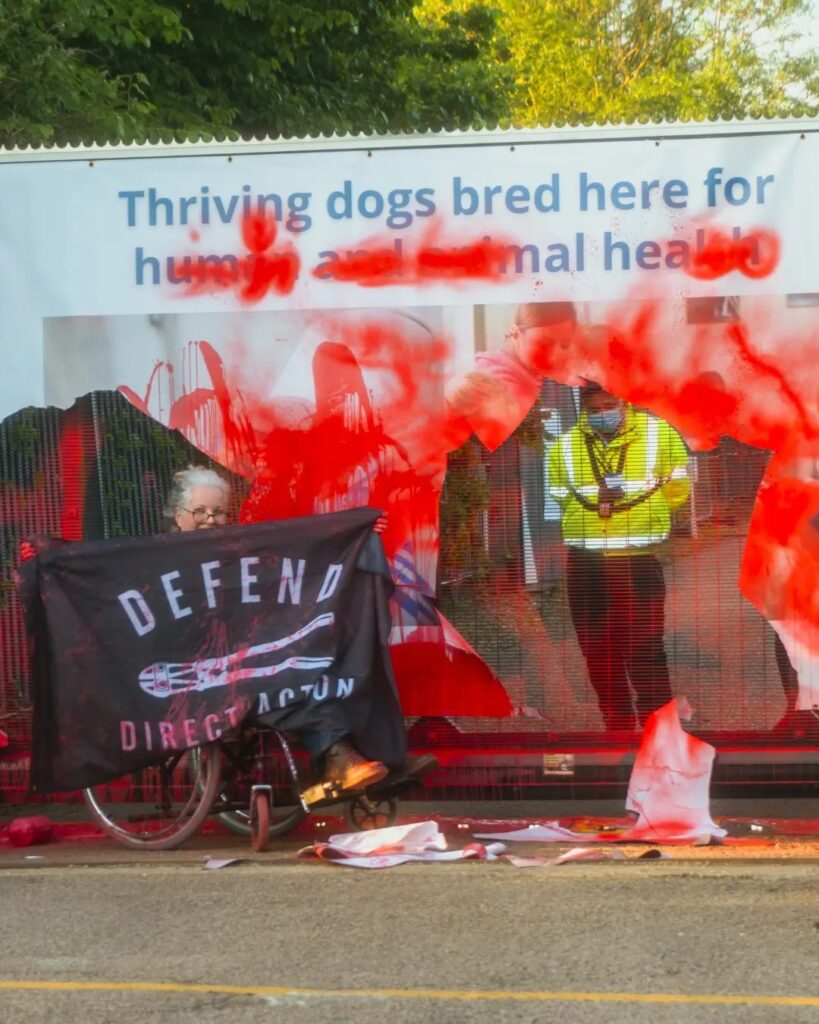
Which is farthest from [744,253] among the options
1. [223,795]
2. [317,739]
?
[223,795]

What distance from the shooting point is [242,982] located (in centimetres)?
466

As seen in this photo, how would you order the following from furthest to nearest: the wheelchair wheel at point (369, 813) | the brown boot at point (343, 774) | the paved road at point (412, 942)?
the wheelchair wheel at point (369, 813), the brown boot at point (343, 774), the paved road at point (412, 942)

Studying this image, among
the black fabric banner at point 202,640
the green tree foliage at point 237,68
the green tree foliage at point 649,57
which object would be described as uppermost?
the green tree foliage at point 649,57

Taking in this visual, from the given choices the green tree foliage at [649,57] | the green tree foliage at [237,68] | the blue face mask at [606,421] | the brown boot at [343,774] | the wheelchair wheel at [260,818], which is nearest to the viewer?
the brown boot at [343,774]

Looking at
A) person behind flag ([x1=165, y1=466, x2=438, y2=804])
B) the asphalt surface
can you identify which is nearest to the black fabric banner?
person behind flag ([x1=165, y1=466, x2=438, y2=804])

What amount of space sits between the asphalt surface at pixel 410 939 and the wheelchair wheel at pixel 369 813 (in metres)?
0.35

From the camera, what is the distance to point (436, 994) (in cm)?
449

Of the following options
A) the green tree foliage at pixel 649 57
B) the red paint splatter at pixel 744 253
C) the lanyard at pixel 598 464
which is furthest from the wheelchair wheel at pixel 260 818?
the green tree foliage at pixel 649 57

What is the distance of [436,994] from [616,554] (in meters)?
2.65

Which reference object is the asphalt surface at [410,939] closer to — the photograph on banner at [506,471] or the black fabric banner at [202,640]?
the black fabric banner at [202,640]

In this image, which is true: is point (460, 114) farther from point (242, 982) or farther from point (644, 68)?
point (644, 68)

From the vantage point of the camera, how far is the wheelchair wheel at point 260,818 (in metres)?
6.45

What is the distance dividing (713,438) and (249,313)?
6.79ft

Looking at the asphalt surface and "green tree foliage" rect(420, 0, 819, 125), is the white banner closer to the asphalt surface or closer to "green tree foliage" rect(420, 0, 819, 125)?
the asphalt surface
